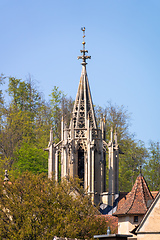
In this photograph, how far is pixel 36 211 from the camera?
47.3 m

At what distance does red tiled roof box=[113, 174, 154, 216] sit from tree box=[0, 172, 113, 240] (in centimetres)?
136

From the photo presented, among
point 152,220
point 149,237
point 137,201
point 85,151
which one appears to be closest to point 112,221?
point 137,201

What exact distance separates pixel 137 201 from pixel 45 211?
512 centimetres

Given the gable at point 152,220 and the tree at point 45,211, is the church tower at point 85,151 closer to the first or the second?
the tree at point 45,211

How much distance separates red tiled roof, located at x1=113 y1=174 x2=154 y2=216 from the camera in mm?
47438

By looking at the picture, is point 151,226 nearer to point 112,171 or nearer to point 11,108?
point 112,171

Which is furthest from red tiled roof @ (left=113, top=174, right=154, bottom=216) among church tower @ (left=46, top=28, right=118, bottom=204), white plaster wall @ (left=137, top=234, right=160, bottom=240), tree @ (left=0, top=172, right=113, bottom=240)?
white plaster wall @ (left=137, top=234, right=160, bottom=240)

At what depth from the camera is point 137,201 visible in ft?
158

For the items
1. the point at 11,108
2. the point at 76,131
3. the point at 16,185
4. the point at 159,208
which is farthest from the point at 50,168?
the point at 11,108

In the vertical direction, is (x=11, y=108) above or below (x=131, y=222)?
above

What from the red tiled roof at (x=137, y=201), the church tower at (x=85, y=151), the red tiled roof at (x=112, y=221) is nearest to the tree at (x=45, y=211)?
the red tiled roof at (x=112, y=221)

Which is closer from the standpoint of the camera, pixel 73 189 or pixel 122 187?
pixel 73 189

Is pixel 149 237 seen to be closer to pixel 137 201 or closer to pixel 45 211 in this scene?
pixel 137 201

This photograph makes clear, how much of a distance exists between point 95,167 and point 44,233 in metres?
9.43
